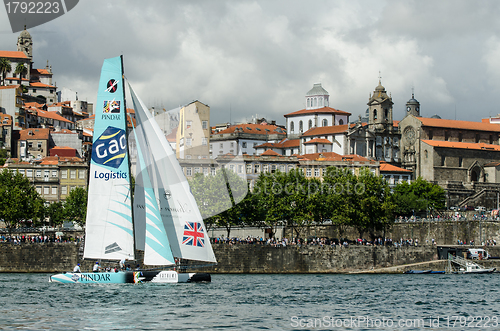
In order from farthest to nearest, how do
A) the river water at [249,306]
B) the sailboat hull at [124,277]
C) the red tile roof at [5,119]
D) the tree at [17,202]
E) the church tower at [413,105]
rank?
the church tower at [413,105] → the red tile roof at [5,119] → the tree at [17,202] → the sailboat hull at [124,277] → the river water at [249,306]

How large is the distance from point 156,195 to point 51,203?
5190 centimetres

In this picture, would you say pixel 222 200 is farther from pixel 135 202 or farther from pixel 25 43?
pixel 25 43

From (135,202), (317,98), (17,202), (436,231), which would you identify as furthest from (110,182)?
(317,98)

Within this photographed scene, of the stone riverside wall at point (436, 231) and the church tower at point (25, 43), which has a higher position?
the church tower at point (25, 43)

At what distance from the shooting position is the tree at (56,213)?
87.0 m

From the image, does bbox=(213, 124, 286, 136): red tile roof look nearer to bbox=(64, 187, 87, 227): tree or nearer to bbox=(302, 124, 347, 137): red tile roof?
bbox=(302, 124, 347, 137): red tile roof

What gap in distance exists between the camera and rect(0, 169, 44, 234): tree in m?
77.2

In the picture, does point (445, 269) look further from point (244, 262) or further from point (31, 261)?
point (31, 261)

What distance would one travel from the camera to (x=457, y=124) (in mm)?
140875

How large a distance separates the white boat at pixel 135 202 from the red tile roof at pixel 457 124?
97299mm

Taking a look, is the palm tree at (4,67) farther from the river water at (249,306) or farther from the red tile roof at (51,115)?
the river water at (249,306)

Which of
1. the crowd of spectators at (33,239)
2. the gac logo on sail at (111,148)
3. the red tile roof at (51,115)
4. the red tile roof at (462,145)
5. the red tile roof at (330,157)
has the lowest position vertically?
the crowd of spectators at (33,239)

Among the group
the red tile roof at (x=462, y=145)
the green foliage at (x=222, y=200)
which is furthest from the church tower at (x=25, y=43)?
the green foliage at (x=222, y=200)

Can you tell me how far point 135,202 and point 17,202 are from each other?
125 feet
